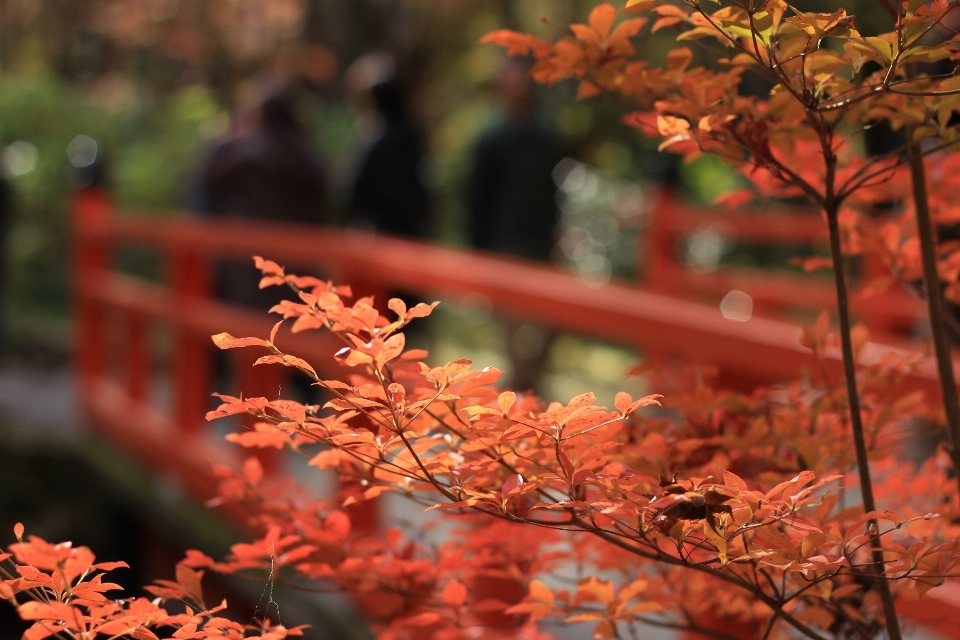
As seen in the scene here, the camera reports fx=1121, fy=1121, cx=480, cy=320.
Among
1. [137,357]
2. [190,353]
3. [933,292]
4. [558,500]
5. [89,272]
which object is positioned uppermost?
[933,292]

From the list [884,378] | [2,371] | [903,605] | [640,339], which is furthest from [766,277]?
[2,371]

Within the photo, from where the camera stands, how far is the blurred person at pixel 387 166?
5.33 m

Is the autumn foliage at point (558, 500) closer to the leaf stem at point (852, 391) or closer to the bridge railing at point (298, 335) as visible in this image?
the leaf stem at point (852, 391)

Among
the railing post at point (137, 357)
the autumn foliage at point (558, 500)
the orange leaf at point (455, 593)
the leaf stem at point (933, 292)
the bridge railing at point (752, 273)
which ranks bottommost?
the railing post at point (137, 357)

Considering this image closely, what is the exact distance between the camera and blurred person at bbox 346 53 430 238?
17.5 feet

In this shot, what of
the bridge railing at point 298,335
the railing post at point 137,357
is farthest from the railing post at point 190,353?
the railing post at point 137,357

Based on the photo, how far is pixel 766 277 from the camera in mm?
4828

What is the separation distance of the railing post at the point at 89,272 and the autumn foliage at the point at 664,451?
14.8 ft

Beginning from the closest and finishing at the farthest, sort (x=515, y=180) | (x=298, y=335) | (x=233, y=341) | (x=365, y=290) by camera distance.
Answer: (x=233, y=341)
(x=365, y=290)
(x=298, y=335)
(x=515, y=180)

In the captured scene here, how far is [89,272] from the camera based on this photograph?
5.74 meters

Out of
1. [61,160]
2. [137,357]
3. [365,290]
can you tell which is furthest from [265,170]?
[61,160]

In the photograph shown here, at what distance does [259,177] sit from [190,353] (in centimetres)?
105

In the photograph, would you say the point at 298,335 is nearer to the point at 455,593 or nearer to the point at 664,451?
the point at 455,593

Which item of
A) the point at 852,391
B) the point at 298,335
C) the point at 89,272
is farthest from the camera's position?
the point at 89,272
